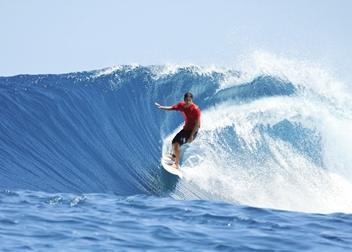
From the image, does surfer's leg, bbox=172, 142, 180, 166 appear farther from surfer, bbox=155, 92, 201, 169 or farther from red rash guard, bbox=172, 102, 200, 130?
red rash guard, bbox=172, 102, 200, 130

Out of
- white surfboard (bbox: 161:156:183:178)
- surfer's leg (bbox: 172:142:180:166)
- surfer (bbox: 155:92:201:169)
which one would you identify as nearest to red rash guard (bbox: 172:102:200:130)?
surfer (bbox: 155:92:201:169)

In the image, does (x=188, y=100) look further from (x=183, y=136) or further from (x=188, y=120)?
(x=183, y=136)

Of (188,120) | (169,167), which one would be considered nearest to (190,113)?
(188,120)

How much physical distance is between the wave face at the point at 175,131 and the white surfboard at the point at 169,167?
0.16 meters

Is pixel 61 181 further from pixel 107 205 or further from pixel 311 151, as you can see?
pixel 311 151

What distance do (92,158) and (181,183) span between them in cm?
215

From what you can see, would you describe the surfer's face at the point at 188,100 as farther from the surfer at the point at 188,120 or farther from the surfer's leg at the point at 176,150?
the surfer's leg at the point at 176,150

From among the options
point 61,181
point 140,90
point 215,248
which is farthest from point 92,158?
point 215,248

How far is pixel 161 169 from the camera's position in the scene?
45.9 ft

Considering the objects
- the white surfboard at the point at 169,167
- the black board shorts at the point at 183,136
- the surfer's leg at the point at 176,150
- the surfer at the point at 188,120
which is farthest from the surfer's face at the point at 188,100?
the white surfboard at the point at 169,167

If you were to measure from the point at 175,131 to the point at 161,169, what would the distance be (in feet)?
9.13

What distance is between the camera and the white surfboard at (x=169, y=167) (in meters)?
13.4

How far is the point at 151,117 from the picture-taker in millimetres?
17266

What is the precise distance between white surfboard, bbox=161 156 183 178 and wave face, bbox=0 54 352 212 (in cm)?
16
